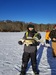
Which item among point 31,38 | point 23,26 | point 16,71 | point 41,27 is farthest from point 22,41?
point 41,27

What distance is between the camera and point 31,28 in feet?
19.6

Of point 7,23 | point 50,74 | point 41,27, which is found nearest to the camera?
point 50,74

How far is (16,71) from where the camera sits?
22.5 feet

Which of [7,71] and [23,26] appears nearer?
[7,71]

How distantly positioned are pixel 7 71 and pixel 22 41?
4.62 feet

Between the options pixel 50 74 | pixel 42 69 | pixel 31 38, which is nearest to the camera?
pixel 31 38

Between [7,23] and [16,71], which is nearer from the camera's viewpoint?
[16,71]

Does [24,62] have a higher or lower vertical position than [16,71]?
higher

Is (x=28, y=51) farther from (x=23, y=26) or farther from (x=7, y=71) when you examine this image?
(x=23, y=26)

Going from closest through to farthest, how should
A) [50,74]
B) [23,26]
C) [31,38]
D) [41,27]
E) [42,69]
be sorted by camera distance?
1. [31,38]
2. [50,74]
3. [42,69]
4. [23,26]
5. [41,27]

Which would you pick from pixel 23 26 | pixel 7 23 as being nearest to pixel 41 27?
pixel 23 26

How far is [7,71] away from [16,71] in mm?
294

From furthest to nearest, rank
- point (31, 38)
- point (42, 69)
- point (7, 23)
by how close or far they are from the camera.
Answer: point (7, 23) → point (42, 69) → point (31, 38)

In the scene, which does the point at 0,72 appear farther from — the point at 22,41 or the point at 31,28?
the point at 31,28
